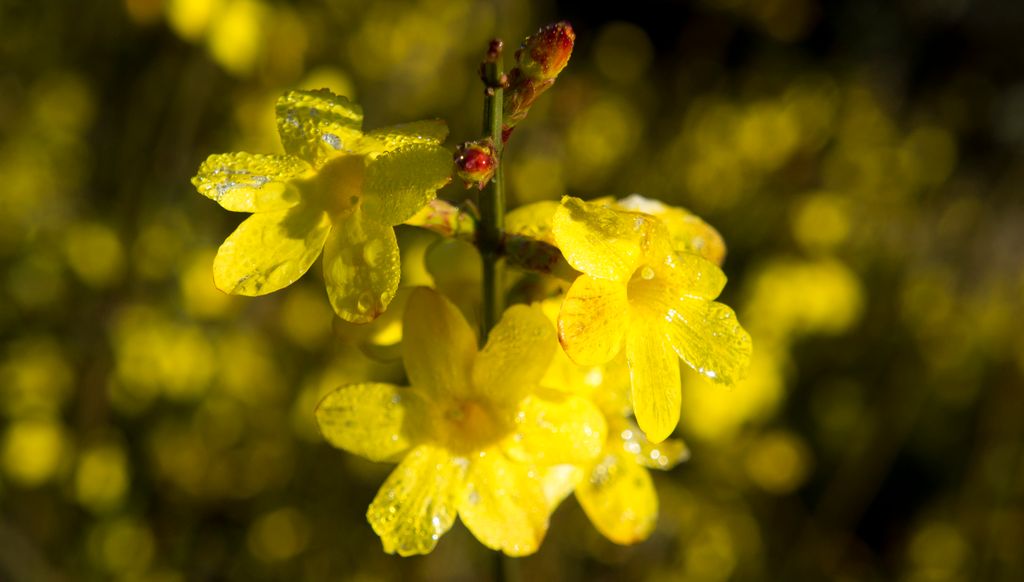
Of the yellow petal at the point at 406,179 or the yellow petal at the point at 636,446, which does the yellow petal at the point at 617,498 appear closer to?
the yellow petal at the point at 636,446

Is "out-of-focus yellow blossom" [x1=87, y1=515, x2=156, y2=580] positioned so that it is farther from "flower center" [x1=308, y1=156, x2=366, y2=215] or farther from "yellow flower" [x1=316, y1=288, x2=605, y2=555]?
"flower center" [x1=308, y1=156, x2=366, y2=215]

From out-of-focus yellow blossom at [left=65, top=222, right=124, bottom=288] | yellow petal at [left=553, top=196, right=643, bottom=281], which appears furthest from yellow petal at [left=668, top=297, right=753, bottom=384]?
out-of-focus yellow blossom at [left=65, top=222, right=124, bottom=288]

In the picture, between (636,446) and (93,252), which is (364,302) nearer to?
(636,446)

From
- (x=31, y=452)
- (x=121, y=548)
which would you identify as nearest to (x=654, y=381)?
(x=121, y=548)

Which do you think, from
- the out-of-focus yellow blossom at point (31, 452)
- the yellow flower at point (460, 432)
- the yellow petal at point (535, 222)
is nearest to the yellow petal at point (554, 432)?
the yellow flower at point (460, 432)

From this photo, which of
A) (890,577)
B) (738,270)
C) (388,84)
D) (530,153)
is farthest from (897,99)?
(388,84)

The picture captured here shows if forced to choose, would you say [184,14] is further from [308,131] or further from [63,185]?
[308,131]
